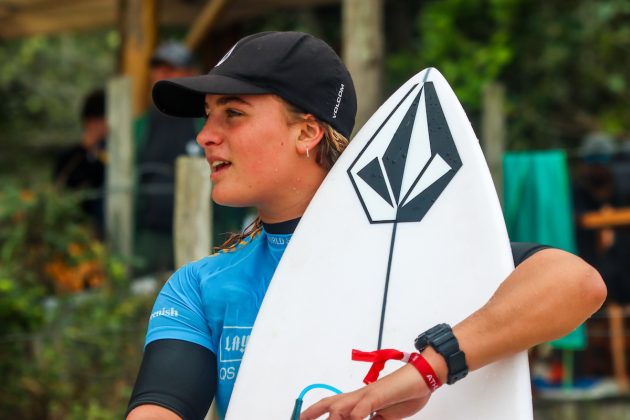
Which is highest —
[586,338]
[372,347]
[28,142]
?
[28,142]

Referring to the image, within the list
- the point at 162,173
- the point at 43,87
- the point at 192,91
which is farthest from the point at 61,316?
the point at 43,87

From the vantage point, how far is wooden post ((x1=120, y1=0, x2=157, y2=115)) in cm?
769

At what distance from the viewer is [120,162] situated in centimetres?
686

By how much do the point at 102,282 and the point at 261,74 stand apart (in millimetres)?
4276

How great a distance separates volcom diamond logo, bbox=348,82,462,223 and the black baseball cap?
195mm

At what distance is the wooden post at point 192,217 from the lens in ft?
14.4

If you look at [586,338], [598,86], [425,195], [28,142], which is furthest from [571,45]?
[425,195]

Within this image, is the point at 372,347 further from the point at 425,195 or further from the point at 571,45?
the point at 571,45

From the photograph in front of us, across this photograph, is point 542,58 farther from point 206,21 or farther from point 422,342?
point 422,342

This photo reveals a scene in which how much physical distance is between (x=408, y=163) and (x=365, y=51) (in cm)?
359

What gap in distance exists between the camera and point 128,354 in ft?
18.3

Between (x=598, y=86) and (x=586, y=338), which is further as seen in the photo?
(x=598, y=86)

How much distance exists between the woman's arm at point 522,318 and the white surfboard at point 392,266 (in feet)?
0.47

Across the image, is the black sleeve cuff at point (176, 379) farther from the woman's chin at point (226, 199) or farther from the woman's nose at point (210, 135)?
the woman's nose at point (210, 135)
